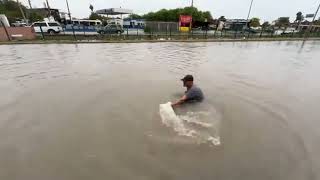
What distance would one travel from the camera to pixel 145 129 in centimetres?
475

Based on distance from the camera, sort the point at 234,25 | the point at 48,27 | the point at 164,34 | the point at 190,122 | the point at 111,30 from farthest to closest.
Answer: the point at 234,25 → the point at 164,34 → the point at 111,30 → the point at 48,27 → the point at 190,122

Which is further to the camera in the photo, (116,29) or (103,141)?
(116,29)

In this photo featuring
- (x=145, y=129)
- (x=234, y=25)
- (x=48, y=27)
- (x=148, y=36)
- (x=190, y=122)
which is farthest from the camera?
(x=234, y=25)

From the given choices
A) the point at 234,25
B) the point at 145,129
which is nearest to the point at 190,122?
the point at 145,129

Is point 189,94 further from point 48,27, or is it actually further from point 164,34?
point 48,27

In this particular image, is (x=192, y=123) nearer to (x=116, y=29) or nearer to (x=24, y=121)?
(x=24, y=121)

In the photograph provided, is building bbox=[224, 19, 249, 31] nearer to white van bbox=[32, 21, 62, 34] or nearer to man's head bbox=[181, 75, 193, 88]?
white van bbox=[32, 21, 62, 34]

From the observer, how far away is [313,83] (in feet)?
28.4

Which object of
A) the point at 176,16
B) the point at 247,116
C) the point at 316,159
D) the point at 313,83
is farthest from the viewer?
the point at 176,16

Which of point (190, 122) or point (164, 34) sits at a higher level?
point (190, 122)

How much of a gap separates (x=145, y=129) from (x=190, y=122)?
1.03 meters

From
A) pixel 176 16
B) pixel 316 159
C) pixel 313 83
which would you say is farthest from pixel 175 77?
pixel 176 16

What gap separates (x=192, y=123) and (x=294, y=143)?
6.59ft

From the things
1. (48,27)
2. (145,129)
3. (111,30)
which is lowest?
(111,30)
